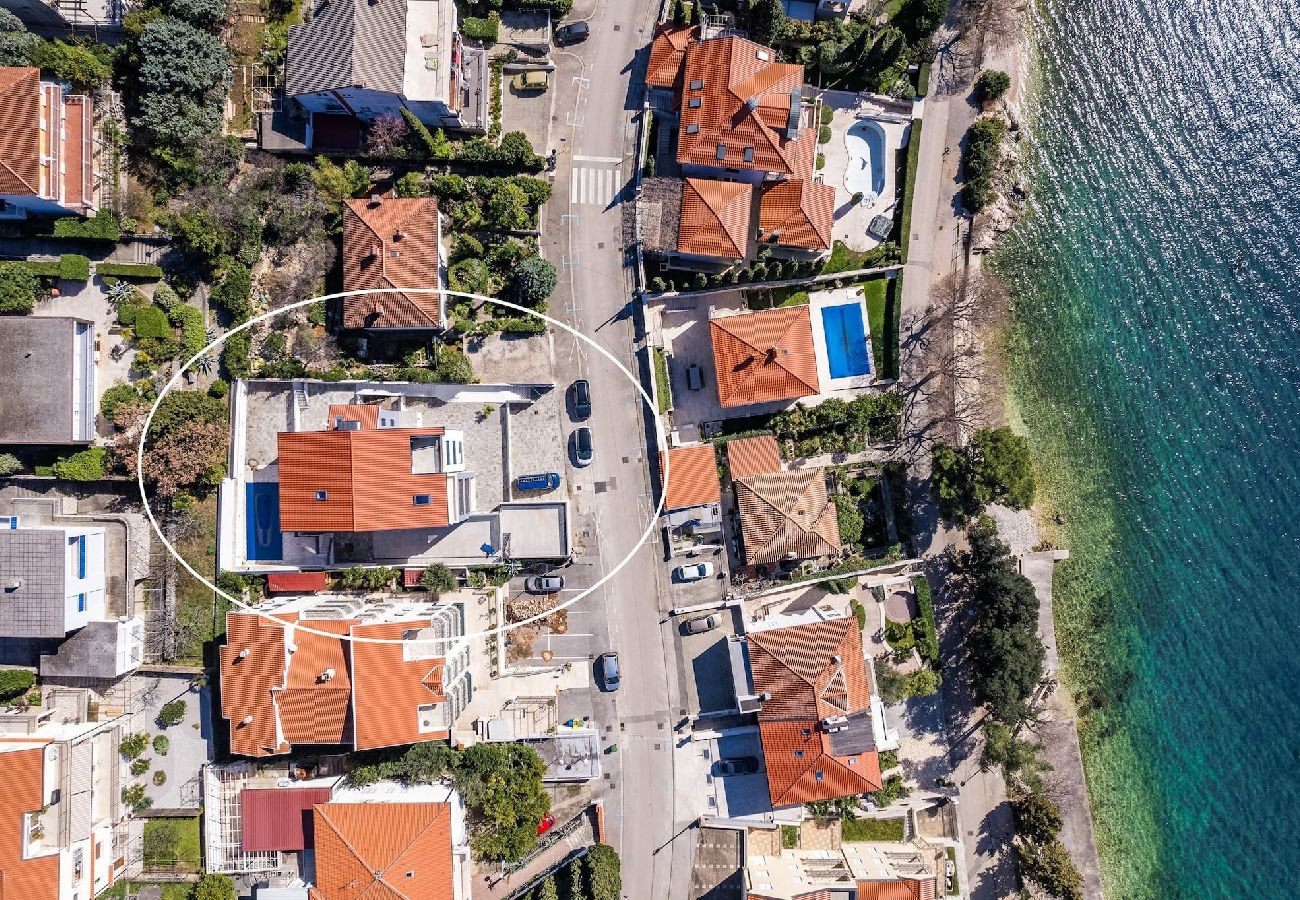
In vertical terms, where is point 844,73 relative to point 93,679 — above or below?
above

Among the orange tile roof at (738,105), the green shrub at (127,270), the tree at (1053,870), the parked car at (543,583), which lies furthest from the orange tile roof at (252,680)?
the tree at (1053,870)

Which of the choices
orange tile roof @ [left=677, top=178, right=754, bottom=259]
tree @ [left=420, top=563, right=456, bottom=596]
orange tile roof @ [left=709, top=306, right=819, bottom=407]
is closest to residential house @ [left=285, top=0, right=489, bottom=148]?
orange tile roof @ [left=677, top=178, right=754, bottom=259]

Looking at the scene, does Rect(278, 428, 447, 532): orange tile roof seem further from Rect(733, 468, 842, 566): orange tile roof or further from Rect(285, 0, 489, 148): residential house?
Rect(285, 0, 489, 148): residential house

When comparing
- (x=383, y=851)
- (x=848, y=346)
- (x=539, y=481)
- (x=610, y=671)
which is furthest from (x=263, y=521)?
(x=848, y=346)

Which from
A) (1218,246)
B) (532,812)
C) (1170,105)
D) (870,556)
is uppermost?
(1170,105)

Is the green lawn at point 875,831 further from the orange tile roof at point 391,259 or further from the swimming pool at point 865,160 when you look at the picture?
the orange tile roof at point 391,259

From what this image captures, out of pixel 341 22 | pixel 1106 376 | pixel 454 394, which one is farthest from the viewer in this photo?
pixel 1106 376

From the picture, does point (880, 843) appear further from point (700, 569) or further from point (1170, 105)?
point (1170, 105)

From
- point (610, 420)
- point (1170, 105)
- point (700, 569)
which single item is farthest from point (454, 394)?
point (1170, 105)
